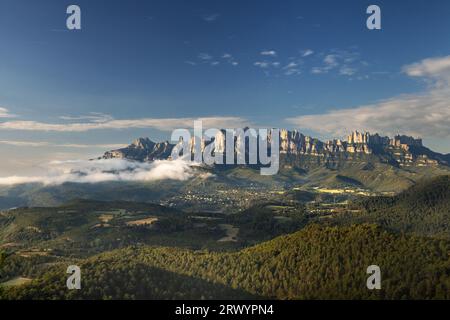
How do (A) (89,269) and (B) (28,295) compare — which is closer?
(B) (28,295)

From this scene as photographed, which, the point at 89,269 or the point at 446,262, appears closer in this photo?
the point at 446,262

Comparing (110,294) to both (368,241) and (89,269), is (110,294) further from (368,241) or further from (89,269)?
(368,241)
